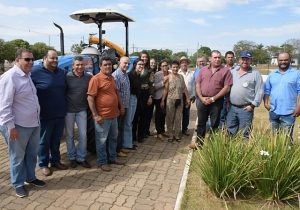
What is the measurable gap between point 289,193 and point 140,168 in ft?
7.44

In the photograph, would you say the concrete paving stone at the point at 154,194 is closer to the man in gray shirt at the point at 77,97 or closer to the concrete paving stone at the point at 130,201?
the concrete paving stone at the point at 130,201

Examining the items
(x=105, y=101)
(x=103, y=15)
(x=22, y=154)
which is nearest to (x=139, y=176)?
(x=105, y=101)

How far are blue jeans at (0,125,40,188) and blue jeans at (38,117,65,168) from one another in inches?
11.7

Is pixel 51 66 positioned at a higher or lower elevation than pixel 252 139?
higher

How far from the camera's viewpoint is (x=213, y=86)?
4.61 meters

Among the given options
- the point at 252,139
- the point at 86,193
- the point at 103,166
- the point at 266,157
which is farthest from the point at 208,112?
the point at 86,193

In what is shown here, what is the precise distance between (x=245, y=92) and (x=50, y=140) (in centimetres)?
340

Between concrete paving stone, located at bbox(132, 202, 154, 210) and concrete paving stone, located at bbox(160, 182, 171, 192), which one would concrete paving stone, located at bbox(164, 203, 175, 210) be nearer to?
concrete paving stone, located at bbox(132, 202, 154, 210)

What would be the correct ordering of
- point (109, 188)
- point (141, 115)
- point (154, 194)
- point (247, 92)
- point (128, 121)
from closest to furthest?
point (154, 194) → point (109, 188) → point (247, 92) → point (128, 121) → point (141, 115)

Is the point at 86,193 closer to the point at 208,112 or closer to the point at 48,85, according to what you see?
the point at 48,85

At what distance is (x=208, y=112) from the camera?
4.95 metres

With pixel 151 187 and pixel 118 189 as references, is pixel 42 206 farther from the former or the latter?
pixel 151 187

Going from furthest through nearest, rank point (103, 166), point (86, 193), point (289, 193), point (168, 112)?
point (168, 112), point (103, 166), point (86, 193), point (289, 193)

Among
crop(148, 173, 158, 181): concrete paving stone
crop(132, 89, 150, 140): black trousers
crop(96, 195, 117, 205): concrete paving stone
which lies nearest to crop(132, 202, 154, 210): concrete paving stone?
crop(96, 195, 117, 205): concrete paving stone
